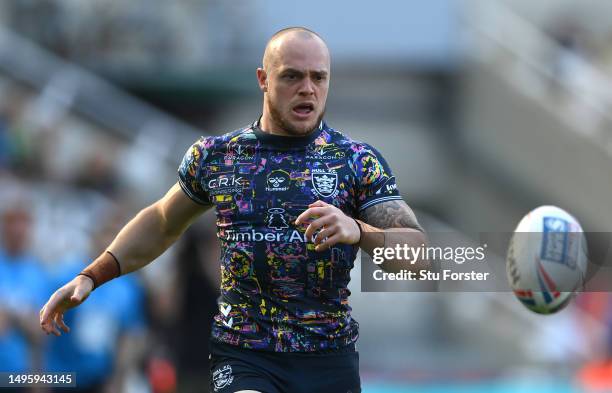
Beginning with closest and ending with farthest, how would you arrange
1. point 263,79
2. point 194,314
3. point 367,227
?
1. point 367,227
2. point 263,79
3. point 194,314

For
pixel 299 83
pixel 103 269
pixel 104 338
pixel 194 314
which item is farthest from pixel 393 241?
pixel 194 314

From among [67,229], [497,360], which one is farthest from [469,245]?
[497,360]

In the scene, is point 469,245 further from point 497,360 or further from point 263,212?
point 497,360

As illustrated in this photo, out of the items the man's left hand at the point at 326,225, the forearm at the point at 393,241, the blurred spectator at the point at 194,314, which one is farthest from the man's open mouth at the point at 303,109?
the blurred spectator at the point at 194,314

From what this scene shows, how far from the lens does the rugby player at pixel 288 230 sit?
20.5ft

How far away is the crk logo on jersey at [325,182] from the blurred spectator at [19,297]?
3.54 meters

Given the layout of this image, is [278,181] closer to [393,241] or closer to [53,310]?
[393,241]

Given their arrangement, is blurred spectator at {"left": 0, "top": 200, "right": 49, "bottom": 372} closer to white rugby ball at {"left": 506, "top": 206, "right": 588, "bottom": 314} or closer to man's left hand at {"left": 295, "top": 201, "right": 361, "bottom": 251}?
white rugby ball at {"left": 506, "top": 206, "right": 588, "bottom": 314}

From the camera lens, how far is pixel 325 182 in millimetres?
6316

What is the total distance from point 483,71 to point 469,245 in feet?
51.5

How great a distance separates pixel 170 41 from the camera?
2123cm

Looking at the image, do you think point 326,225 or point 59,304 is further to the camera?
point 59,304

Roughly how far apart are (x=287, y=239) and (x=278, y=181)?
30 centimetres

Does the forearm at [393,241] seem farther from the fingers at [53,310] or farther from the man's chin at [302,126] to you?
the fingers at [53,310]
